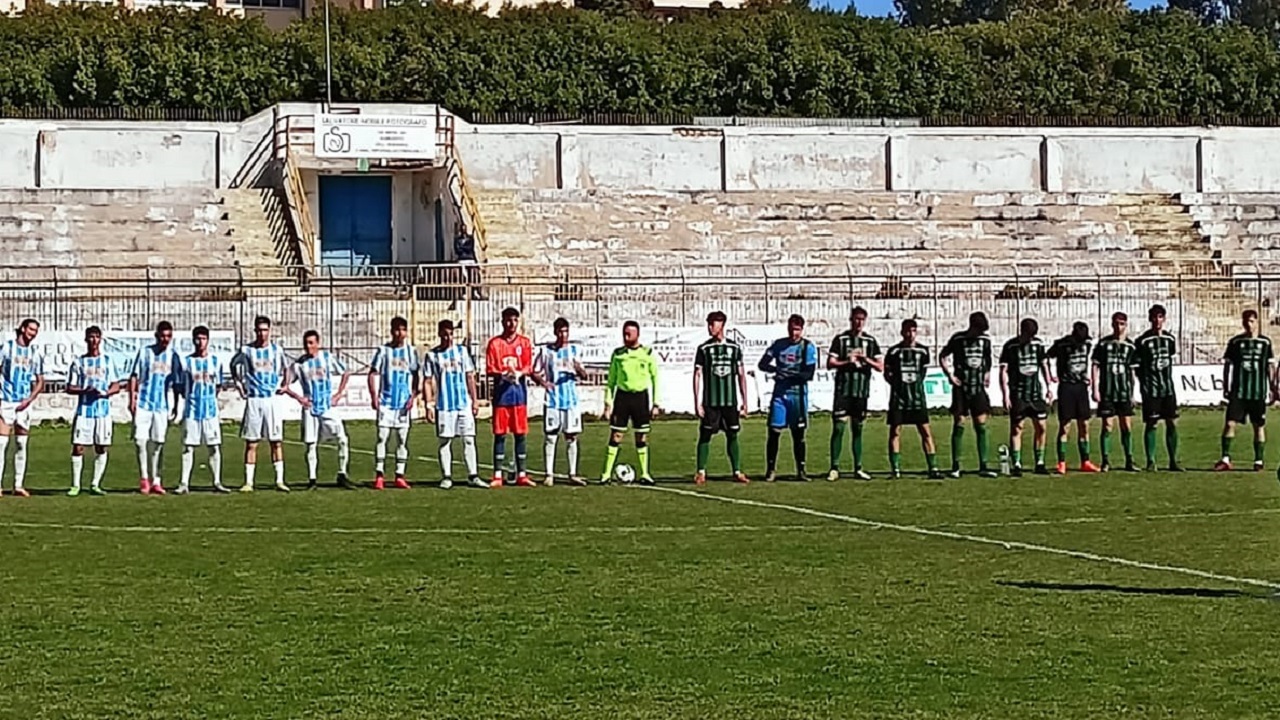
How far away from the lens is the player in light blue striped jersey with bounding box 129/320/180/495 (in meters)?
22.6

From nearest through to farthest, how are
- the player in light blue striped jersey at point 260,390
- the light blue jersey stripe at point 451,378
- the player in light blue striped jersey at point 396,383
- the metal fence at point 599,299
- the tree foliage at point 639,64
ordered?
the player in light blue striped jersey at point 260,390 < the light blue jersey stripe at point 451,378 < the player in light blue striped jersey at point 396,383 < the metal fence at point 599,299 < the tree foliage at point 639,64

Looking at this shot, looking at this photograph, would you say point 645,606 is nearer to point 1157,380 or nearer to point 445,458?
point 445,458

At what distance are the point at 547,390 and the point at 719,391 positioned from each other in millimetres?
2020

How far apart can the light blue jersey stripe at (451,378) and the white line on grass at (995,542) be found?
10.4 ft

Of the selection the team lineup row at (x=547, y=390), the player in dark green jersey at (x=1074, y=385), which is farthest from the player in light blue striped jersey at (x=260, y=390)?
the player in dark green jersey at (x=1074, y=385)

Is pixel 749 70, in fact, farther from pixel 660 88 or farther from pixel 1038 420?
pixel 1038 420

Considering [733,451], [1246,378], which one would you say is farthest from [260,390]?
[1246,378]

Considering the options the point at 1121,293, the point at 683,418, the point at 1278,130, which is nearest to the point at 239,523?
the point at 683,418

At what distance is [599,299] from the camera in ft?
133

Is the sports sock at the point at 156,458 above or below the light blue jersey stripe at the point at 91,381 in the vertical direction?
below

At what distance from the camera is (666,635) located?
11570 millimetres

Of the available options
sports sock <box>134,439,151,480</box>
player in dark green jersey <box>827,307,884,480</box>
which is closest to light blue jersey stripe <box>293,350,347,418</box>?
sports sock <box>134,439,151,480</box>

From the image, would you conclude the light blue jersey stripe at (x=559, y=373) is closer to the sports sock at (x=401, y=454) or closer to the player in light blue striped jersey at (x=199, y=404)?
the sports sock at (x=401, y=454)

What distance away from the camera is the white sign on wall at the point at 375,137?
4953 centimetres
